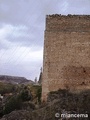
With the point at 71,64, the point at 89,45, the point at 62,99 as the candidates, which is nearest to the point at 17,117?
the point at 62,99

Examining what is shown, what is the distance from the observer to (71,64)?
2930 cm

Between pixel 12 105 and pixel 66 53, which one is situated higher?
pixel 66 53

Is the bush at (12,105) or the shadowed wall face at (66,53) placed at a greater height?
the shadowed wall face at (66,53)

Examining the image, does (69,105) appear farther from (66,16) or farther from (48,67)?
(66,16)

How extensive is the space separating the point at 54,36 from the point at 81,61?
9.01 feet

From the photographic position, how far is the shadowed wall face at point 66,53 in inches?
1150

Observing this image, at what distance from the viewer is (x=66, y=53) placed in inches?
1158

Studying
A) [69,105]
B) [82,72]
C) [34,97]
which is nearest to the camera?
[69,105]

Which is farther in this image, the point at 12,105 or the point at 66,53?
the point at 12,105

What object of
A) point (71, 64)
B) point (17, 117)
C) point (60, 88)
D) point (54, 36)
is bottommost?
point (17, 117)

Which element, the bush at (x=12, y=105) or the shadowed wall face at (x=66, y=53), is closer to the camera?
the shadowed wall face at (x=66, y=53)

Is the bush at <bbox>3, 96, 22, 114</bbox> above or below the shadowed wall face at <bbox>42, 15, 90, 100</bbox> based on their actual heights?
below

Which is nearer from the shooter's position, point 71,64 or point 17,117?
point 17,117

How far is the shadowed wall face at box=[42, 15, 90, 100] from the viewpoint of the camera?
2922 cm
